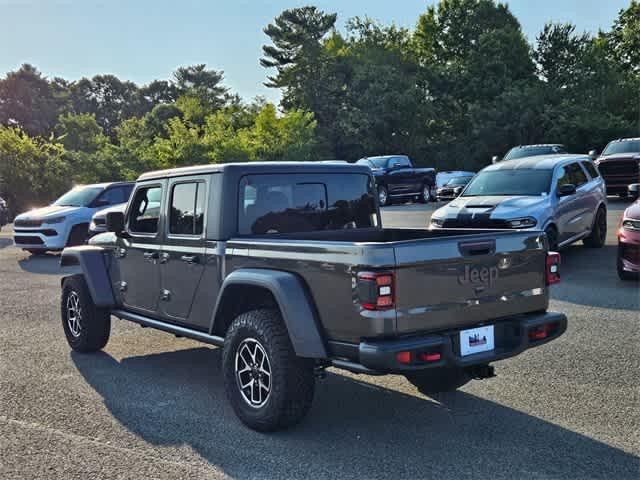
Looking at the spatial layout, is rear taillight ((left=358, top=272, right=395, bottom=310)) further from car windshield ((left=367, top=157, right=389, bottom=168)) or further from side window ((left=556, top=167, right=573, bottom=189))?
car windshield ((left=367, top=157, right=389, bottom=168))

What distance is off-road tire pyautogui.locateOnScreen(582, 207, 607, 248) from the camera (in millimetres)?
13203

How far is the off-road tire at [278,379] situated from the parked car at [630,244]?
656 centimetres

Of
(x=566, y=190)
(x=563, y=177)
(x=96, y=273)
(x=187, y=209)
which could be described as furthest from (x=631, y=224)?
(x=96, y=273)

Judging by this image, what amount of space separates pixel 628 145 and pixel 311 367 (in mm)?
20985

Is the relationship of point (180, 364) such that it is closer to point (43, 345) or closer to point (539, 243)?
point (43, 345)

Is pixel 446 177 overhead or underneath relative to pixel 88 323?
overhead

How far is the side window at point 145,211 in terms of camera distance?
613 centimetres

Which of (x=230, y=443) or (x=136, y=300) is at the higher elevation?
(x=136, y=300)

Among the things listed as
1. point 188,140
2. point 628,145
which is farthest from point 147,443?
point 188,140

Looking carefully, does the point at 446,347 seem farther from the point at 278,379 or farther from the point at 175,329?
the point at 175,329

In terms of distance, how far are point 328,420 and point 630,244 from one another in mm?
6379

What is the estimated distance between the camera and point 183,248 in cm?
557

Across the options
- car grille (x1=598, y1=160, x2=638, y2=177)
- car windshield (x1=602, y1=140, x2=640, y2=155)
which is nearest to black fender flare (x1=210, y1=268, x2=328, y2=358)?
car grille (x1=598, y1=160, x2=638, y2=177)

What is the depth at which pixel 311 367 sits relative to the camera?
454cm
